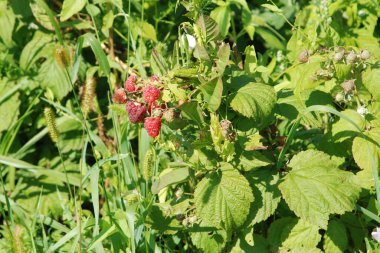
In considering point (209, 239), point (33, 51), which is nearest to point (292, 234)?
point (209, 239)

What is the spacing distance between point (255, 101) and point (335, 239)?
1.68ft

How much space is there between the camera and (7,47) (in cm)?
278

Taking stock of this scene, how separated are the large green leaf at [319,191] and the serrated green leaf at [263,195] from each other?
4 centimetres

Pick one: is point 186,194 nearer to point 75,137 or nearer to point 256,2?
point 75,137

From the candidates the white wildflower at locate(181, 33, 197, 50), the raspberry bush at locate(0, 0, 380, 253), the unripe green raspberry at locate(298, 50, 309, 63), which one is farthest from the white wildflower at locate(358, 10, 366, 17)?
the white wildflower at locate(181, 33, 197, 50)

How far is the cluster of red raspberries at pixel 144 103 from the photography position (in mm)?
1538

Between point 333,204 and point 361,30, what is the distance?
1183 millimetres

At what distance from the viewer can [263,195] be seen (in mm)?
1700

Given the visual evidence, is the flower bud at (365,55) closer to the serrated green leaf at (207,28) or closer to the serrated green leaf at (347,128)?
the serrated green leaf at (347,128)

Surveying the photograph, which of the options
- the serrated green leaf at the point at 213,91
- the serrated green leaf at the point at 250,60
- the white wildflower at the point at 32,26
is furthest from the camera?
the white wildflower at the point at 32,26

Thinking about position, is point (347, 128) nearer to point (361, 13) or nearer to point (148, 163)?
point (148, 163)

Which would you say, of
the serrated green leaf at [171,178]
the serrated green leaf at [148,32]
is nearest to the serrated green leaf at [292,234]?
the serrated green leaf at [171,178]

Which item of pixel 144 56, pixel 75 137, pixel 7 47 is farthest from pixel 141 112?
pixel 7 47

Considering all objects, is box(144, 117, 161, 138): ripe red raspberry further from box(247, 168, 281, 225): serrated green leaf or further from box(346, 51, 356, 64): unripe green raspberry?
box(346, 51, 356, 64): unripe green raspberry
